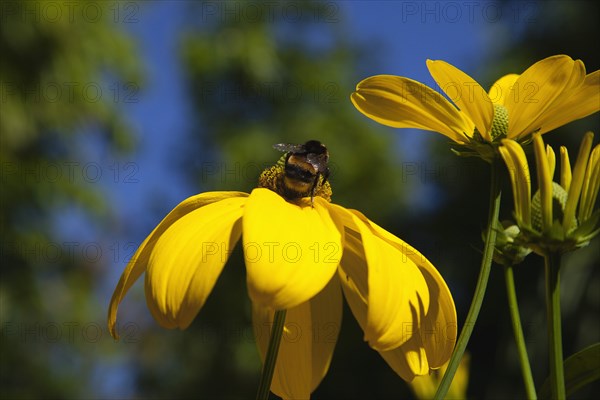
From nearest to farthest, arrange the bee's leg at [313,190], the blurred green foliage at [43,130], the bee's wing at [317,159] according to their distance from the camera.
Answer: the bee's leg at [313,190], the bee's wing at [317,159], the blurred green foliage at [43,130]

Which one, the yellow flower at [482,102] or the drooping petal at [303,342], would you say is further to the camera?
the drooping petal at [303,342]

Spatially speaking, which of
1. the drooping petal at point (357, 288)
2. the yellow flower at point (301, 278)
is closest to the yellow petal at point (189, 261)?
the yellow flower at point (301, 278)

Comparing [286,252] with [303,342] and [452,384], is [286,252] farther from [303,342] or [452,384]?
[452,384]

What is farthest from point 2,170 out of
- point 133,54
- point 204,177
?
point 204,177

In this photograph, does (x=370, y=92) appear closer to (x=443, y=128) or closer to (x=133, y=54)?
(x=443, y=128)

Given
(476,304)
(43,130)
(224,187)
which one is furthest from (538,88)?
(224,187)

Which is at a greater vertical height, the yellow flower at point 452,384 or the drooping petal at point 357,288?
the drooping petal at point 357,288

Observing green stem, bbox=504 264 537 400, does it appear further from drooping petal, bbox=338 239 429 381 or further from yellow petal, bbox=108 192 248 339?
yellow petal, bbox=108 192 248 339

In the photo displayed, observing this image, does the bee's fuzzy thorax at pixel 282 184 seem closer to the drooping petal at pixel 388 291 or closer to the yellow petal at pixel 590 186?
the drooping petal at pixel 388 291
